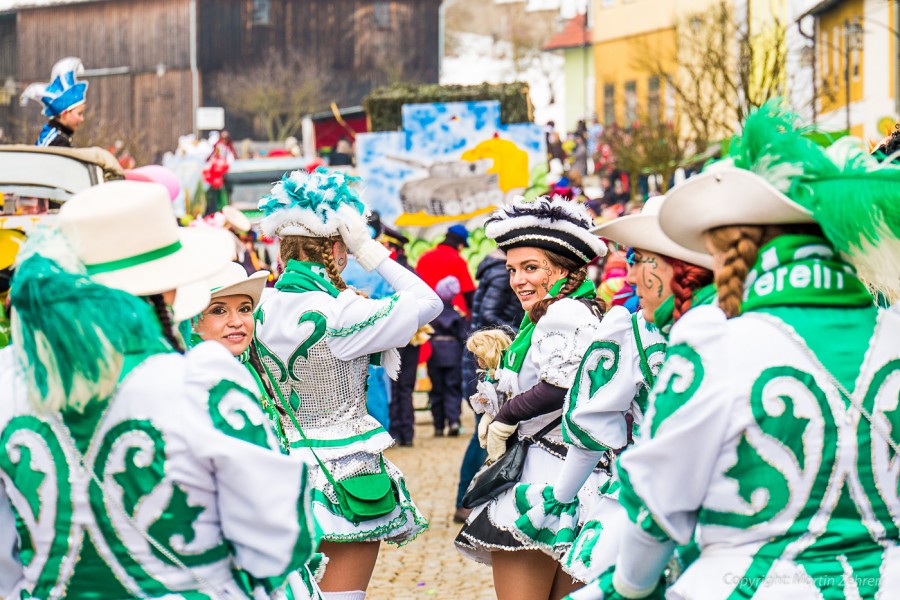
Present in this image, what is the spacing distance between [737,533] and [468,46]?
65.5 m

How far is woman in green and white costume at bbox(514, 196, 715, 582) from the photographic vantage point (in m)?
4.00

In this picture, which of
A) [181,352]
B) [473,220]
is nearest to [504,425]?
[181,352]

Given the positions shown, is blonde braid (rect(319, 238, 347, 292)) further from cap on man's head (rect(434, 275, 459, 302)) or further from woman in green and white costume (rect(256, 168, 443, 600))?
cap on man's head (rect(434, 275, 459, 302))

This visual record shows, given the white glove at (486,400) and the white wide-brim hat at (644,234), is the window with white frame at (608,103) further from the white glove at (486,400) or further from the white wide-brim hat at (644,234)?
the white wide-brim hat at (644,234)

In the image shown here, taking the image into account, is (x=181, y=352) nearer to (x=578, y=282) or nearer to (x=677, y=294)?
(x=677, y=294)

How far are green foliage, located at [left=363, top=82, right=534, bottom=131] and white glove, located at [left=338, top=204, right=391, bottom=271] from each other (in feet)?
42.0

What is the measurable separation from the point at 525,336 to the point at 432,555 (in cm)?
368

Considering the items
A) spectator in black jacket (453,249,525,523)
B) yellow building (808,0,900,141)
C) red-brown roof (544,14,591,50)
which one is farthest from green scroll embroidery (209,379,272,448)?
red-brown roof (544,14,591,50)

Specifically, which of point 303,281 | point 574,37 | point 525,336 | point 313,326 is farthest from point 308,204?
point 574,37

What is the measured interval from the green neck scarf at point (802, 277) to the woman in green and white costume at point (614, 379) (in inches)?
31.9

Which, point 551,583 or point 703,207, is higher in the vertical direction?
point 703,207

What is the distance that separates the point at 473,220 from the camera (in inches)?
683

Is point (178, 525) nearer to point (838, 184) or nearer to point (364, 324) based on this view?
point (838, 184)

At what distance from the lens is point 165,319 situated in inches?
124
